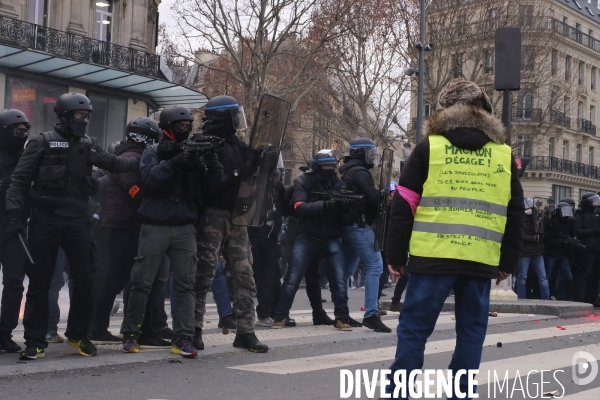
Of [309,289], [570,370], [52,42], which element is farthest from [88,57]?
[570,370]

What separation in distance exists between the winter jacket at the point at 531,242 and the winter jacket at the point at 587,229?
794mm

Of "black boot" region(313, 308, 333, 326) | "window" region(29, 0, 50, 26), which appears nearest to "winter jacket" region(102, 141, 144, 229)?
"black boot" region(313, 308, 333, 326)

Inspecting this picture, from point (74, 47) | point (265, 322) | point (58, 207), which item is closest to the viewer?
point (58, 207)

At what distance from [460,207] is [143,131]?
3614mm

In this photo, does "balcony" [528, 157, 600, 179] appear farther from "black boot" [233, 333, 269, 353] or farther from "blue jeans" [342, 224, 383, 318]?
"black boot" [233, 333, 269, 353]

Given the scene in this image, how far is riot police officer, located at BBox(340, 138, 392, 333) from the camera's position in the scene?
29.1 ft

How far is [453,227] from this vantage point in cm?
452

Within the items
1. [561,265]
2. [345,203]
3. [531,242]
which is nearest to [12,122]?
[345,203]

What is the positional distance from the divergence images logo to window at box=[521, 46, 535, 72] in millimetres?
28184

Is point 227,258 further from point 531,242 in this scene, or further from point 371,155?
point 531,242

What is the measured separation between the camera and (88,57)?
28.5 meters

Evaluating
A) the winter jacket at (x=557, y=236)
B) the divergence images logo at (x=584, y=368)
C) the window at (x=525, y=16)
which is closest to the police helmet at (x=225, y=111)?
the divergence images logo at (x=584, y=368)

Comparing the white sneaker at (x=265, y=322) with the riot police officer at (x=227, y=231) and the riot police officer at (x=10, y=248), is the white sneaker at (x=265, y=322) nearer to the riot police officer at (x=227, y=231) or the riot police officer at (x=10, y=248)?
the riot police officer at (x=227, y=231)

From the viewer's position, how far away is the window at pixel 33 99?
25.7m
